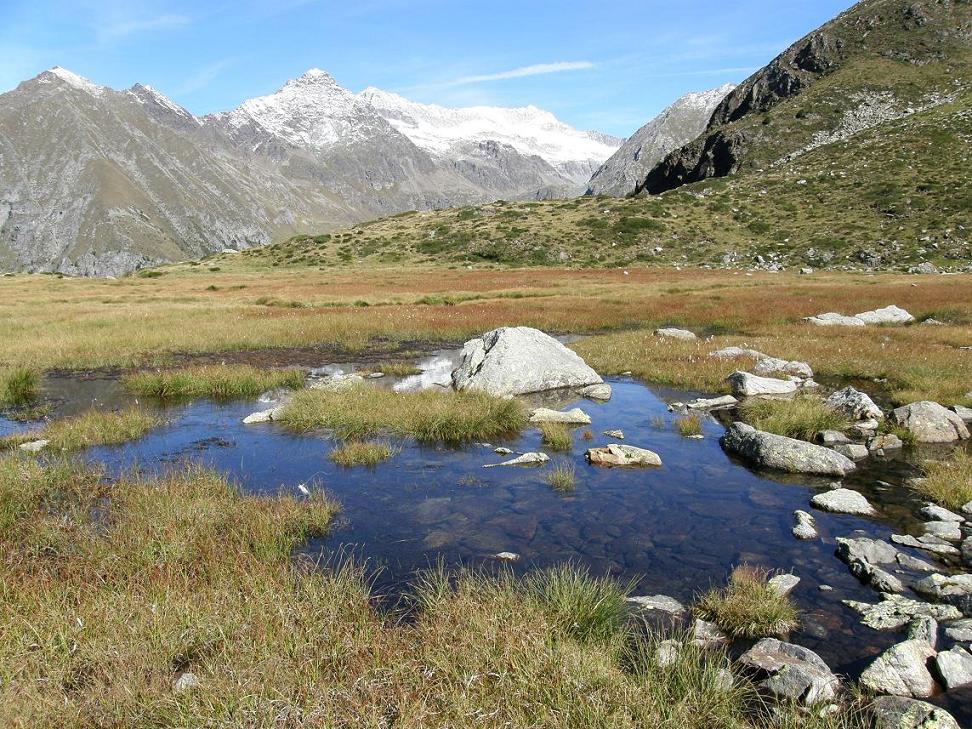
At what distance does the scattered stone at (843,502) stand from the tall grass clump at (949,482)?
121 cm

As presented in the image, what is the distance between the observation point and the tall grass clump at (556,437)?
13.8m

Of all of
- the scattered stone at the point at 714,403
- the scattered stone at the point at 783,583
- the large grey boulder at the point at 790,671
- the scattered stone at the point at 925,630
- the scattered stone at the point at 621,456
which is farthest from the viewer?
the scattered stone at the point at 714,403

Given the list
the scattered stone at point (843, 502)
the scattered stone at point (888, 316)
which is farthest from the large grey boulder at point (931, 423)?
the scattered stone at point (888, 316)

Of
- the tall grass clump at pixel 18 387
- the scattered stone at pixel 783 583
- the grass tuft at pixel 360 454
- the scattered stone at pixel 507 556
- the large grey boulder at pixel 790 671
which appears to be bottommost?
the scattered stone at pixel 783 583

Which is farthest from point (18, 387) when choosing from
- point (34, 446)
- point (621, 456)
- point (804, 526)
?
point (804, 526)

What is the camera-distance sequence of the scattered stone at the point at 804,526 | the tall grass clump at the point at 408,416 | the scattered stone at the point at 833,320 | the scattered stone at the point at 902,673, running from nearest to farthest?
the scattered stone at the point at 902,673
the scattered stone at the point at 804,526
the tall grass clump at the point at 408,416
the scattered stone at the point at 833,320

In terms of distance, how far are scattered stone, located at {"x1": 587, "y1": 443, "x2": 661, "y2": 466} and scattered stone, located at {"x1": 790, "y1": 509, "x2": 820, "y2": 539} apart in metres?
3.20

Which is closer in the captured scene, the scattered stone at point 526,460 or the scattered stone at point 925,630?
the scattered stone at point 925,630

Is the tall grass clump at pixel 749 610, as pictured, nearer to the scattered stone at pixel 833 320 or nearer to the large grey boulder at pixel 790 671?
the large grey boulder at pixel 790 671

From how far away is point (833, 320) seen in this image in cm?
3116

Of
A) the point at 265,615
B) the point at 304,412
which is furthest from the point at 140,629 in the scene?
the point at 304,412

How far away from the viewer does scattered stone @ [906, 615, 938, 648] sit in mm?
6465

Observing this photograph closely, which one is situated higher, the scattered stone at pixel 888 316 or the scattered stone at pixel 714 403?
the scattered stone at pixel 888 316

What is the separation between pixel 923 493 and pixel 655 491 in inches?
182
